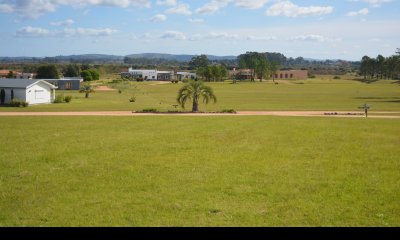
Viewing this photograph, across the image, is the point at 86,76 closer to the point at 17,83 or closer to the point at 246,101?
the point at 17,83

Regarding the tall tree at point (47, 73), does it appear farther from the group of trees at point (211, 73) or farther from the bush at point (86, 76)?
the group of trees at point (211, 73)

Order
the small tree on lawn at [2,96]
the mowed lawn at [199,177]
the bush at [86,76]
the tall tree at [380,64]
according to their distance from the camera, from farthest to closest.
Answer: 1. the tall tree at [380,64]
2. the bush at [86,76]
3. the small tree on lawn at [2,96]
4. the mowed lawn at [199,177]

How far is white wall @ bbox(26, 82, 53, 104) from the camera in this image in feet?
161

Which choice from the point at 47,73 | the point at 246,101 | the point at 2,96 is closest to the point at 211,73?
the point at 47,73

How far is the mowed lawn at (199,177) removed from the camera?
35.6ft

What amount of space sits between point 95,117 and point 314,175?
2350cm

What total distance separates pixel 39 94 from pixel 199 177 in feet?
132

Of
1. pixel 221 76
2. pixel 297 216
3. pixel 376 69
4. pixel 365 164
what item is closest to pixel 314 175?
pixel 365 164

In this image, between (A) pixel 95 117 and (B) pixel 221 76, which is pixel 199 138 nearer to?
(A) pixel 95 117

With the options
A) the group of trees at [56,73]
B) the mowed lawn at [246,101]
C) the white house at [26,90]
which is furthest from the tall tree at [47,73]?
the white house at [26,90]

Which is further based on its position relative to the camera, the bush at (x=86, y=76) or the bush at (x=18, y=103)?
the bush at (x=86, y=76)

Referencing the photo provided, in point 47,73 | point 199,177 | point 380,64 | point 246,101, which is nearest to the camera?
point 199,177

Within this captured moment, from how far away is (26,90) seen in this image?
4841cm

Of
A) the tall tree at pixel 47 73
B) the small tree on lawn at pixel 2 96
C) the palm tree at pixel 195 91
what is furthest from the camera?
the tall tree at pixel 47 73
